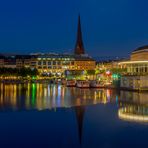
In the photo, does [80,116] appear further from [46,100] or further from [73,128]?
[46,100]

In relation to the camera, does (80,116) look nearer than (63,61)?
Yes

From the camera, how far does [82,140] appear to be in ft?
47.2

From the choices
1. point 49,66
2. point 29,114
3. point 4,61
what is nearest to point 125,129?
point 29,114

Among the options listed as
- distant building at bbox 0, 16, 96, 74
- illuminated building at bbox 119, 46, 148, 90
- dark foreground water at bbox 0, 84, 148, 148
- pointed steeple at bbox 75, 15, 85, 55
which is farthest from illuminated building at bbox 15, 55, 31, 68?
dark foreground water at bbox 0, 84, 148, 148

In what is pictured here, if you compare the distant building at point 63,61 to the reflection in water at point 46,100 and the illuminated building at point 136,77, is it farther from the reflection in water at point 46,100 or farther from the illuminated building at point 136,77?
the reflection in water at point 46,100

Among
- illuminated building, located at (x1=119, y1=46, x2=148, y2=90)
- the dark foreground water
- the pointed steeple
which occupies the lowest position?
the dark foreground water

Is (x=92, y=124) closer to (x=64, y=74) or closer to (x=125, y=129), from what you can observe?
(x=125, y=129)

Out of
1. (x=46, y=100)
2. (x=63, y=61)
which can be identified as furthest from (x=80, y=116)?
(x=63, y=61)

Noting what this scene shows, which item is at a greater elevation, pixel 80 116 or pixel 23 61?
pixel 23 61

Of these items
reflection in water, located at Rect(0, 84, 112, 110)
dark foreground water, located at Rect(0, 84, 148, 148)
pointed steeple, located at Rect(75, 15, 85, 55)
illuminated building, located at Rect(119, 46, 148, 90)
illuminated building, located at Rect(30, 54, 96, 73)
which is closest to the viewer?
dark foreground water, located at Rect(0, 84, 148, 148)

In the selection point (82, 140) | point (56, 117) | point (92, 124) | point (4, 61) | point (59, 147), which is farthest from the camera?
point (4, 61)

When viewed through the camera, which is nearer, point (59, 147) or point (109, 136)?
point (59, 147)

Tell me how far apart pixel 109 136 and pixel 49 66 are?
109 meters

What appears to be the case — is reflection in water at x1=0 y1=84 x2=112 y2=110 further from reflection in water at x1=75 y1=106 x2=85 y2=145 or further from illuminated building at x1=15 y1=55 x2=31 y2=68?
illuminated building at x1=15 y1=55 x2=31 y2=68
